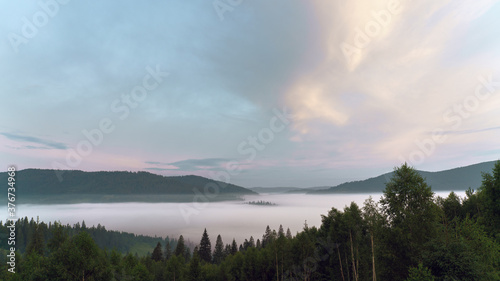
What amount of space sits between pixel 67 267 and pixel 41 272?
3.37 metres

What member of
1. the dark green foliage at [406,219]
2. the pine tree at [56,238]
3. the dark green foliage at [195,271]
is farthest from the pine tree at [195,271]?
the dark green foliage at [406,219]

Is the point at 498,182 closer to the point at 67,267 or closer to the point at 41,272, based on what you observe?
the point at 67,267

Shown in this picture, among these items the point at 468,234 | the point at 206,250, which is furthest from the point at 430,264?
the point at 206,250

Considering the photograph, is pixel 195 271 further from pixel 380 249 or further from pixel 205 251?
pixel 205 251

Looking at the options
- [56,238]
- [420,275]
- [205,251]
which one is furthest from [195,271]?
[205,251]

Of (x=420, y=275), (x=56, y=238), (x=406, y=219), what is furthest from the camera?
(x=56, y=238)

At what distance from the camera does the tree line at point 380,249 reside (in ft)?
46.6

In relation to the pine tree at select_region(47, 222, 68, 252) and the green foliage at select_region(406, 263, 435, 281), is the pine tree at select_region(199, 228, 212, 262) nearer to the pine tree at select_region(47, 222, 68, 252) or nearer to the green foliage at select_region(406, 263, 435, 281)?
the pine tree at select_region(47, 222, 68, 252)

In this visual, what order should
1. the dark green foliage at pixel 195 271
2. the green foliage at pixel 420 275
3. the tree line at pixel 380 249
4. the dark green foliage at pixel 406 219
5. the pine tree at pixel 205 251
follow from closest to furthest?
1. the green foliage at pixel 420 275
2. the tree line at pixel 380 249
3. the dark green foliage at pixel 406 219
4. the dark green foliage at pixel 195 271
5. the pine tree at pixel 205 251

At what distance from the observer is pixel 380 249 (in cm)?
1834

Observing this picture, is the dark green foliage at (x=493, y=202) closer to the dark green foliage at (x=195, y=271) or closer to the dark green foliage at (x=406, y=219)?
the dark green foliage at (x=406, y=219)

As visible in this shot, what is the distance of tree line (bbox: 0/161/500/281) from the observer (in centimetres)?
1422

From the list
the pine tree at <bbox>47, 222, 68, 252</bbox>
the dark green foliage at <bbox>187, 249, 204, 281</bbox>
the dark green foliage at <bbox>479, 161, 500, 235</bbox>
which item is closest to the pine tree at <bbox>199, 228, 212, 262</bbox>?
the dark green foliage at <bbox>187, 249, 204, 281</bbox>

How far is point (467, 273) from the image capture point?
1284 centimetres
